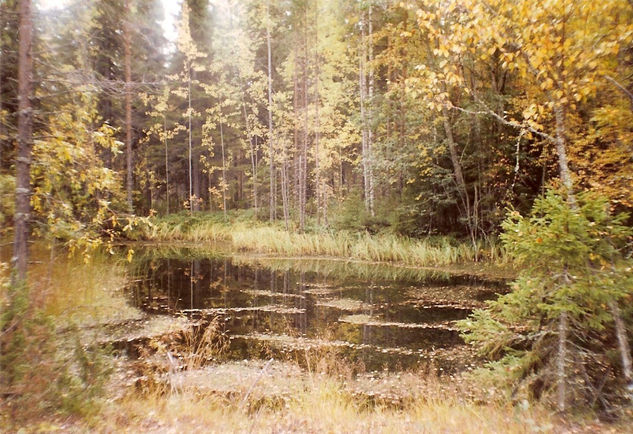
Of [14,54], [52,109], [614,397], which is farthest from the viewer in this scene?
[52,109]

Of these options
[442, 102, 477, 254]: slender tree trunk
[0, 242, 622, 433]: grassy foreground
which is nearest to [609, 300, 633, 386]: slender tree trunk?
[0, 242, 622, 433]: grassy foreground

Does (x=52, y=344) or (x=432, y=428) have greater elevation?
(x=52, y=344)

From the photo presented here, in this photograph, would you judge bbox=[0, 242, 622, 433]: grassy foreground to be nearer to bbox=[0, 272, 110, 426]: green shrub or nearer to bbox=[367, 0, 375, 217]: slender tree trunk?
bbox=[0, 272, 110, 426]: green shrub

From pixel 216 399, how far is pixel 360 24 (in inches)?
595

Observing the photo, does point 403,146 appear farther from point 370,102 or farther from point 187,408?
point 187,408

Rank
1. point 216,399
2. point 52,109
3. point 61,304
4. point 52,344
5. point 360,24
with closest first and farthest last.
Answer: point 52,344 → point 216,399 → point 52,109 → point 61,304 → point 360,24

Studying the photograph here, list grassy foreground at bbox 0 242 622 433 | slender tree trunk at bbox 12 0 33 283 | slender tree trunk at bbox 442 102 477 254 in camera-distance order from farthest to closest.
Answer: slender tree trunk at bbox 442 102 477 254
slender tree trunk at bbox 12 0 33 283
grassy foreground at bbox 0 242 622 433

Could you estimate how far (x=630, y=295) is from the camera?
3666mm

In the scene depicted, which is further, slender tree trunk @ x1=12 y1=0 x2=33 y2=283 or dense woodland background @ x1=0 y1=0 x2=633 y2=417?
slender tree trunk @ x1=12 y1=0 x2=33 y2=283

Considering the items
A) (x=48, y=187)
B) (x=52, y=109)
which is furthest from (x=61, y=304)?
(x=52, y=109)

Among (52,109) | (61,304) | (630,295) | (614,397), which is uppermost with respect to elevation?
(52,109)

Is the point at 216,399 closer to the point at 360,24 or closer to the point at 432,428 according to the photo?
the point at 432,428

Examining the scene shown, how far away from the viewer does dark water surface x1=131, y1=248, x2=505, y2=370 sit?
6418 millimetres

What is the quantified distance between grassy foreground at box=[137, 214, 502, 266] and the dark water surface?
76 cm
